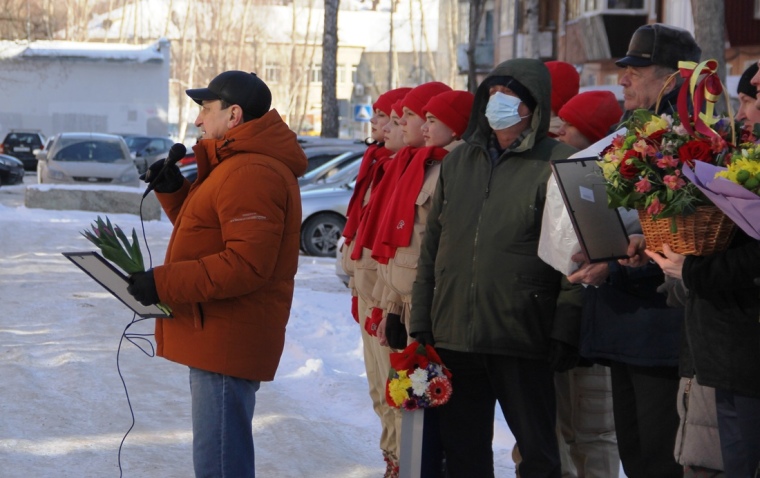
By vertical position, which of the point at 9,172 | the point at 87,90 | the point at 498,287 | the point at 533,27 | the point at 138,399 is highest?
the point at 533,27

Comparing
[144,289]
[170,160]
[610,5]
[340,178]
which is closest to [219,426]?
[144,289]

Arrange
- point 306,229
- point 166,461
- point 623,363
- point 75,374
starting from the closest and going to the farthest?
point 623,363 → point 166,461 → point 75,374 → point 306,229

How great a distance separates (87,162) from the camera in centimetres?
2347

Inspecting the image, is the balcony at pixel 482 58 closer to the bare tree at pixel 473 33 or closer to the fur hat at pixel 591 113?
the bare tree at pixel 473 33

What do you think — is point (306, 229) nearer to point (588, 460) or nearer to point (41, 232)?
point (41, 232)

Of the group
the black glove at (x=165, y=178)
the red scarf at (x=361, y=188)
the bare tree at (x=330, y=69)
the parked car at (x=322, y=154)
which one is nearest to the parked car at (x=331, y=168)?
the parked car at (x=322, y=154)

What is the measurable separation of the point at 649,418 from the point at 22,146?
4054cm

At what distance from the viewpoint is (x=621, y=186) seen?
3822 mm

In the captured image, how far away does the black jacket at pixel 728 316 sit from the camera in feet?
11.8

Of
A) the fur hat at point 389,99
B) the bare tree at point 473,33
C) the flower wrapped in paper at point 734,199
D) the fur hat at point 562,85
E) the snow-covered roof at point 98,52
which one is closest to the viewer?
the flower wrapped in paper at point 734,199

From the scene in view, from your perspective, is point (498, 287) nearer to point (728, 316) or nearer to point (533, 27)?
point (728, 316)

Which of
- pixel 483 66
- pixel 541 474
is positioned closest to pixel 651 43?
pixel 541 474

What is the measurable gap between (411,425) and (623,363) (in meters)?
0.97

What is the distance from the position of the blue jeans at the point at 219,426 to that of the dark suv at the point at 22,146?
130 feet
